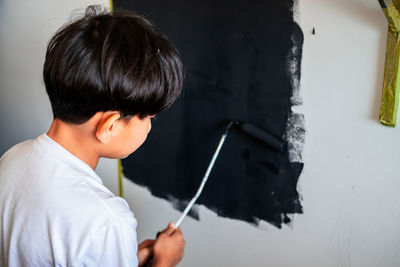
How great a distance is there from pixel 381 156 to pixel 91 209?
0.63 meters

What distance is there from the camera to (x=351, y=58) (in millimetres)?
833

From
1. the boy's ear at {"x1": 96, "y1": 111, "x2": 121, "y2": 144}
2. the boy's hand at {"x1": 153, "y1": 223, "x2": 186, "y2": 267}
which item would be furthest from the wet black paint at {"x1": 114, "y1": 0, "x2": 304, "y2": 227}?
the boy's ear at {"x1": 96, "y1": 111, "x2": 121, "y2": 144}

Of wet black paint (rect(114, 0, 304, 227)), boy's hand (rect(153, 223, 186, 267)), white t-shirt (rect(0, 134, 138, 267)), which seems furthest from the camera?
wet black paint (rect(114, 0, 304, 227))

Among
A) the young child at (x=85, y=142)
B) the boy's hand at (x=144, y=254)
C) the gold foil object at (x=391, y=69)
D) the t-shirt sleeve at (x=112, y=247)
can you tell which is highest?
the gold foil object at (x=391, y=69)

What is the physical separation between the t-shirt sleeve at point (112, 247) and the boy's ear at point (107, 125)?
0.14 m

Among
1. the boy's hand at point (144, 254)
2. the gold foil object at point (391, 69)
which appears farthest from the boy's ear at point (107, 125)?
the gold foil object at point (391, 69)

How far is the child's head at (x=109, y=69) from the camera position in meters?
0.58

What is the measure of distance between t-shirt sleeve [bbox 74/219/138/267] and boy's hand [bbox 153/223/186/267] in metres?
0.15

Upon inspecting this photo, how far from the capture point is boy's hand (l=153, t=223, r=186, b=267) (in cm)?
75

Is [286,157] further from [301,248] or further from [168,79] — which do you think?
[168,79]

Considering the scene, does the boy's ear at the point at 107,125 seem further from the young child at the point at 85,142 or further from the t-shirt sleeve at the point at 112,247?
the t-shirt sleeve at the point at 112,247

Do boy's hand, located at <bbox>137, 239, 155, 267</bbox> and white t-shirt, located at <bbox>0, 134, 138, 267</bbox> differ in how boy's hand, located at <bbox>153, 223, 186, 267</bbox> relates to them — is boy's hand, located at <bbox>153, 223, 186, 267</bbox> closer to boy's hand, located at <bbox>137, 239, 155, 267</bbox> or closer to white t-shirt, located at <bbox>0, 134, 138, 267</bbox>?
boy's hand, located at <bbox>137, 239, 155, 267</bbox>

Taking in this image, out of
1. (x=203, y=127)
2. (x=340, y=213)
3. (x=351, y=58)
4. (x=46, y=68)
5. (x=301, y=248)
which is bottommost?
(x=301, y=248)

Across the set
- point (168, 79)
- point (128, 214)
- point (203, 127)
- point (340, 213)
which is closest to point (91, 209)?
point (128, 214)
